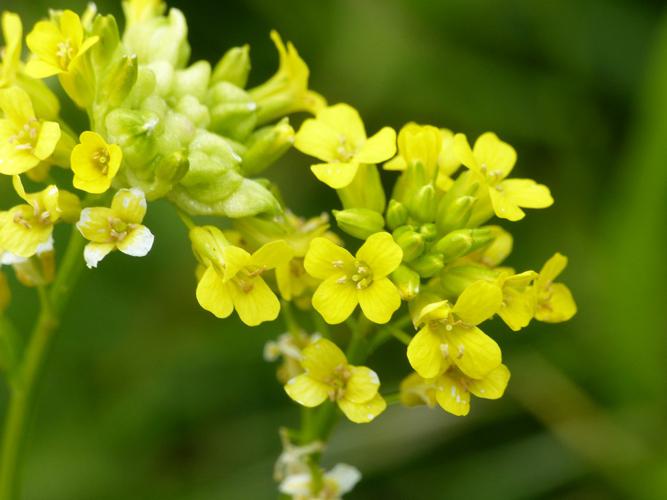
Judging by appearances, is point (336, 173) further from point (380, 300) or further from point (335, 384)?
point (335, 384)

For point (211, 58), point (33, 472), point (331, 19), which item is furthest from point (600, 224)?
point (33, 472)

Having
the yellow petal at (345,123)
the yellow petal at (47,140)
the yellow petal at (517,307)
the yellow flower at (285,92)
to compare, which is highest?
the yellow flower at (285,92)

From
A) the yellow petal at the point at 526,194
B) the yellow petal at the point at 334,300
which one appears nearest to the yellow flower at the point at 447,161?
the yellow petal at the point at 526,194

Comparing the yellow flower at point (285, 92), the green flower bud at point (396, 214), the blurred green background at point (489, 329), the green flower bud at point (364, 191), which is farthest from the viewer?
the blurred green background at point (489, 329)

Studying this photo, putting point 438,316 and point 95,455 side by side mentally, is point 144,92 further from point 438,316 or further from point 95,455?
point 95,455

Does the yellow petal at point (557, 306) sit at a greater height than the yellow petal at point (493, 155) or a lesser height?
lesser

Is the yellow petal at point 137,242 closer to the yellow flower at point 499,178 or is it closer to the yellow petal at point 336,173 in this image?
the yellow petal at point 336,173

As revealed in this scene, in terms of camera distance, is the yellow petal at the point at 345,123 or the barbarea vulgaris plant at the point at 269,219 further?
the yellow petal at the point at 345,123
